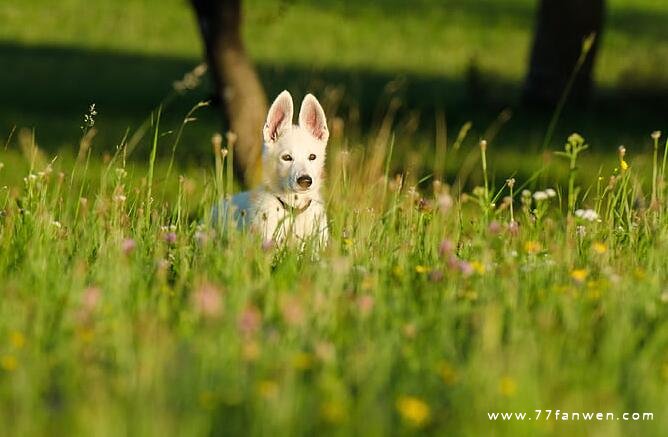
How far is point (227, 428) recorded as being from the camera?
4.02 meters

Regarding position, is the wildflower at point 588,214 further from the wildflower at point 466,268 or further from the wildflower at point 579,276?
the wildflower at point 466,268

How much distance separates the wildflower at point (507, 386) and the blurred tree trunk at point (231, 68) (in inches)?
431

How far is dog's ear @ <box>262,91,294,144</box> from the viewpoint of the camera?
7375 millimetres

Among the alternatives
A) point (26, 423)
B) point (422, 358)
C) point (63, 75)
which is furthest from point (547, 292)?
point (63, 75)

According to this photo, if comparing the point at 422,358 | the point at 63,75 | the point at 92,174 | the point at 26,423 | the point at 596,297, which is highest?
the point at 63,75

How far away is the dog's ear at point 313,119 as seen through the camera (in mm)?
7465

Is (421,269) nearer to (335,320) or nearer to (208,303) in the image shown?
(335,320)

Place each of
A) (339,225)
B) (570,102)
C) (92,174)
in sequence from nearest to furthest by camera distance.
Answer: (339,225), (92,174), (570,102)

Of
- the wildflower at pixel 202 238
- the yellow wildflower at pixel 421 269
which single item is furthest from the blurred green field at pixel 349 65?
the yellow wildflower at pixel 421 269

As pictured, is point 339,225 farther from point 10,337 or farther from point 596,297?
point 10,337

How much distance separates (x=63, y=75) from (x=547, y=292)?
2255 cm

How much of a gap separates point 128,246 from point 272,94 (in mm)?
17252

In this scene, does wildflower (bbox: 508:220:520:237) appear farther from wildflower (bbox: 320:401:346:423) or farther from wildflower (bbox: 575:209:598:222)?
wildflower (bbox: 320:401:346:423)

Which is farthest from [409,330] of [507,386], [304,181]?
[304,181]
